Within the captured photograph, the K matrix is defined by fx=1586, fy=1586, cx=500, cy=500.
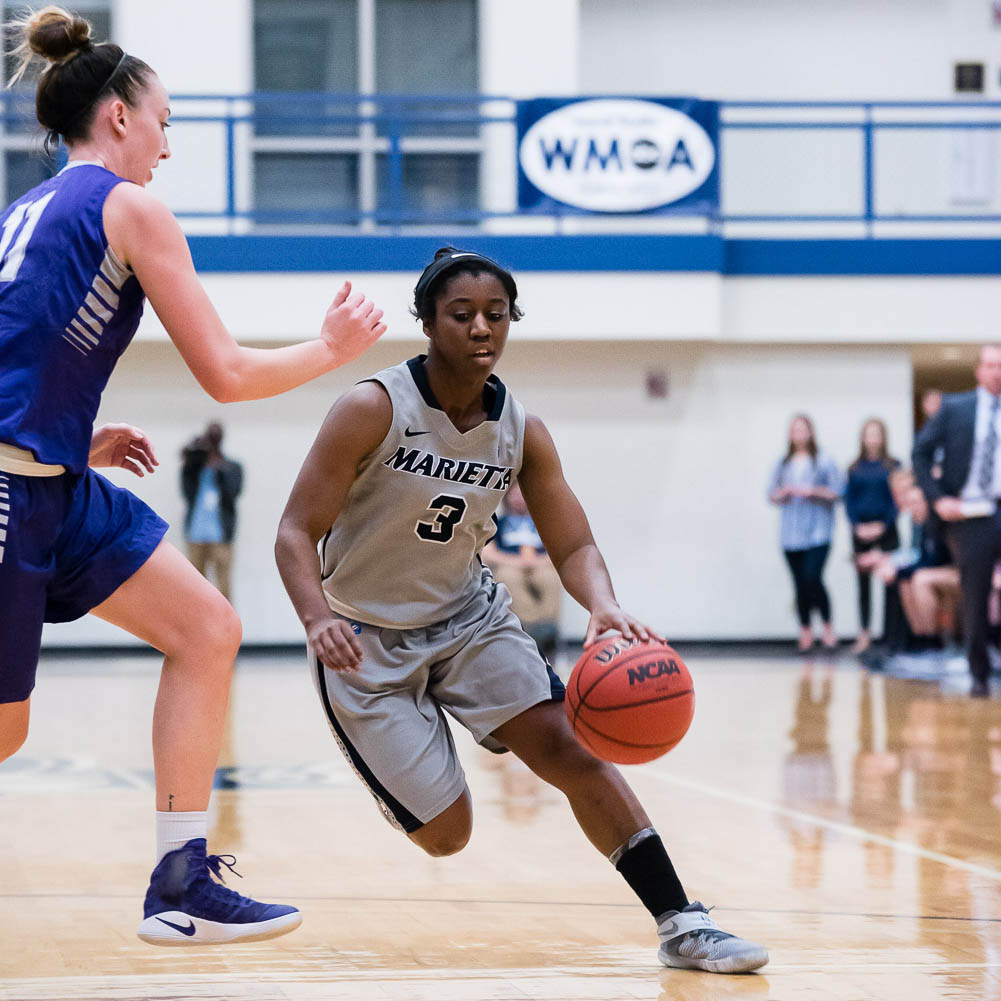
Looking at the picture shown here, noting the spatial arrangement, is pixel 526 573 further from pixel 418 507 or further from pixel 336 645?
pixel 336 645

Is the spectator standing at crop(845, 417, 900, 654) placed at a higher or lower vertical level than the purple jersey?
lower

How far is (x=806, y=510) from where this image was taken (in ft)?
43.0

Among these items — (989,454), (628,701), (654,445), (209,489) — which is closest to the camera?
(628,701)

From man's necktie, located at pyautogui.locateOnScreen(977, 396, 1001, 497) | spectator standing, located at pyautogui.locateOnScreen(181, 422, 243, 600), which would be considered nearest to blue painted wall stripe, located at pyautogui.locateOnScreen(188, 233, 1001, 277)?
spectator standing, located at pyautogui.locateOnScreen(181, 422, 243, 600)

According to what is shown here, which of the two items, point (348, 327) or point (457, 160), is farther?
point (457, 160)

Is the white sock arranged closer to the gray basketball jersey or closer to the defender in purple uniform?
the defender in purple uniform

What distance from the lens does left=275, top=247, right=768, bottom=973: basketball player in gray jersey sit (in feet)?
12.0

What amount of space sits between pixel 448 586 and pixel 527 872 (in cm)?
142

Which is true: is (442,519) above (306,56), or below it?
below

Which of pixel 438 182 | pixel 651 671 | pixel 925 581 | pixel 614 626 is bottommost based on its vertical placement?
pixel 925 581

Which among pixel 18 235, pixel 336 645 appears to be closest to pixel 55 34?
pixel 18 235

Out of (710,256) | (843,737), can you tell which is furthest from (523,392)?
(843,737)

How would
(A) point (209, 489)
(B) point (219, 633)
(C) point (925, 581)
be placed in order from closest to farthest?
(B) point (219, 633), (C) point (925, 581), (A) point (209, 489)

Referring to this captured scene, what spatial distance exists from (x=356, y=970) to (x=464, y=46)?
11.7 meters
